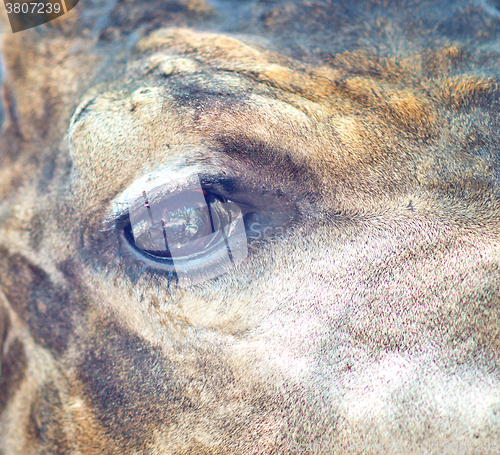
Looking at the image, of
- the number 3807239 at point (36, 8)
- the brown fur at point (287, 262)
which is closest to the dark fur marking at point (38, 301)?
the brown fur at point (287, 262)

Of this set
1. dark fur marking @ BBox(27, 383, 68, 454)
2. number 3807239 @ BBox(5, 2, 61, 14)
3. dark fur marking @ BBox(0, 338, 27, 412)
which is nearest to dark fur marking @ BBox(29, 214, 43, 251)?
dark fur marking @ BBox(0, 338, 27, 412)

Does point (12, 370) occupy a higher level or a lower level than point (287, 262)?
lower

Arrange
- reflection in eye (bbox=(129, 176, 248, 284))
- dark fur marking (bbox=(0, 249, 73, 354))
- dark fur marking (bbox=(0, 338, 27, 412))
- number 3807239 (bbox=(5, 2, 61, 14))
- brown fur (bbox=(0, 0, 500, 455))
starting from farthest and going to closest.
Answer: number 3807239 (bbox=(5, 2, 61, 14))
dark fur marking (bbox=(0, 338, 27, 412))
dark fur marking (bbox=(0, 249, 73, 354))
reflection in eye (bbox=(129, 176, 248, 284))
brown fur (bbox=(0, 0, 500, 455))

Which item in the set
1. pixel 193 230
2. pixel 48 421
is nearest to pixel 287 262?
pixel 193 230

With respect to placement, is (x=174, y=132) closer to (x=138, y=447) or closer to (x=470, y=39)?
(x=138, y=447)

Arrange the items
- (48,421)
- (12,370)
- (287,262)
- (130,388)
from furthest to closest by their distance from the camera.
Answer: (12,370) → (48,421) → (130,388) → (287,262)

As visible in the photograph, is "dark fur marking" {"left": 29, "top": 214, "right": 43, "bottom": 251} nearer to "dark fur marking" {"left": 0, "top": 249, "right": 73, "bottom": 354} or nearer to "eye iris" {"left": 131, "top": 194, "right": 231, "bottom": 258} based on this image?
"dark fur marking" {"left": 0, "top": 249, "right": 73, "bottom": 354}

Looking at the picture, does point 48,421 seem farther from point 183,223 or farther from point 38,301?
point 183,223
